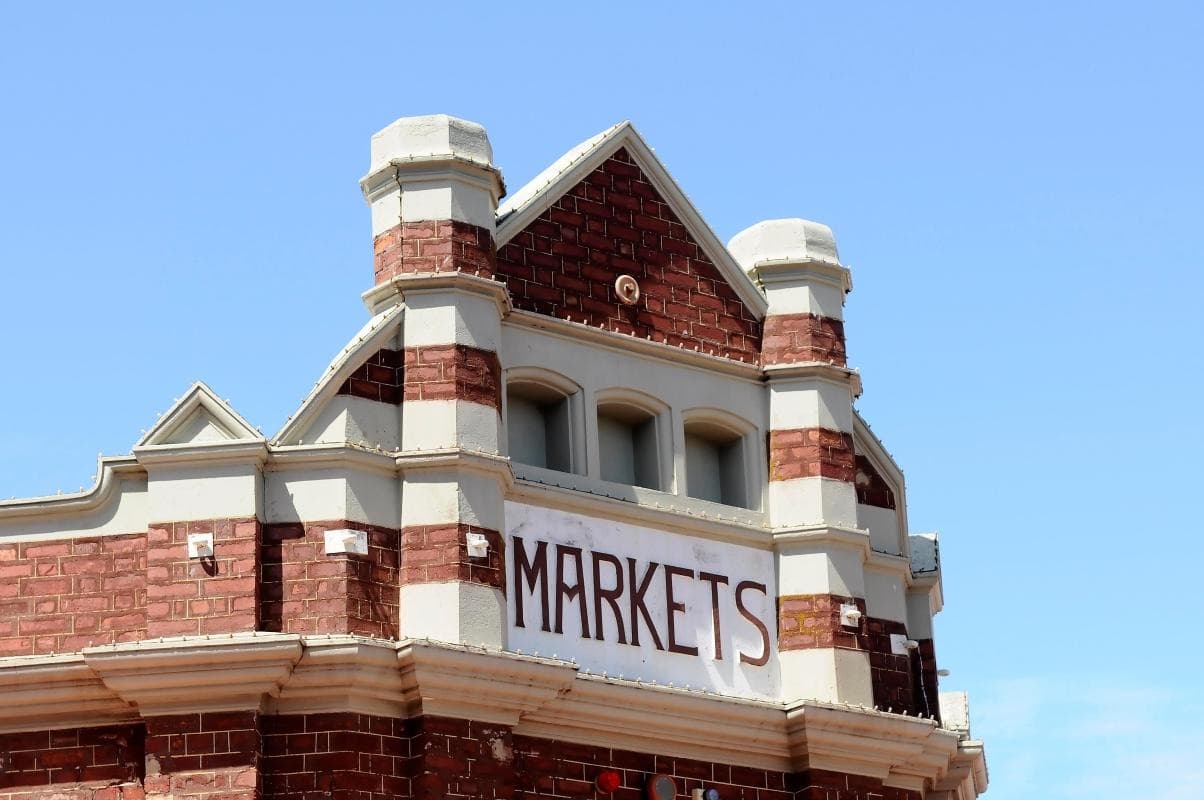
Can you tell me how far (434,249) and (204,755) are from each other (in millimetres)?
6279

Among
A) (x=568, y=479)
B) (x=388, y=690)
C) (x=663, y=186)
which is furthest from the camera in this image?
(x=663, y=186)

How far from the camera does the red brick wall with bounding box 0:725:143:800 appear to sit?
2453 cm

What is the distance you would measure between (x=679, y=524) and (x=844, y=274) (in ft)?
13.9

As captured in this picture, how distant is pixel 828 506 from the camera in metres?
28.6

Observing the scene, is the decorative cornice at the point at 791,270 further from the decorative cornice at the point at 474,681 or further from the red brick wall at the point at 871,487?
the decorative cornice at the point at 474,681

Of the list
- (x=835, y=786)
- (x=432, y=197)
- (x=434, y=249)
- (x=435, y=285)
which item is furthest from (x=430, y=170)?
(x=835, y=786)

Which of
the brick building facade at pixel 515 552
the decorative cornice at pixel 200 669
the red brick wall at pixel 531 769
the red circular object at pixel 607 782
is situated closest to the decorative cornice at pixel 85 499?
the brick building facade at pixel 515 552

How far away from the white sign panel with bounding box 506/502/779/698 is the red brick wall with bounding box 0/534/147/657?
4.02 meters

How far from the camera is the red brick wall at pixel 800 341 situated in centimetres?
2934

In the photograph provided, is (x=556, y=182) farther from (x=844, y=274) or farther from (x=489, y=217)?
(x=844, y=274)

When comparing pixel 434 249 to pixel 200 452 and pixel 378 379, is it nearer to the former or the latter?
pixel 378 379

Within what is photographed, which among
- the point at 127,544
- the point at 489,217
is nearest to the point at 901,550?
the point at 489,217

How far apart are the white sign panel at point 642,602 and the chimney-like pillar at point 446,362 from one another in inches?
24.2

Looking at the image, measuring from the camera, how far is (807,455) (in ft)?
94.6
